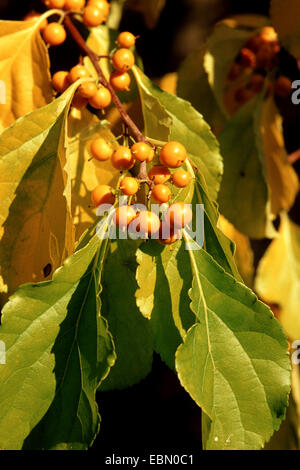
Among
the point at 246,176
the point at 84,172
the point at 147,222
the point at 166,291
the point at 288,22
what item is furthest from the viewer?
the point at 246,176

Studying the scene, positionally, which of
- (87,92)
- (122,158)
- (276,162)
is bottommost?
(276,162)

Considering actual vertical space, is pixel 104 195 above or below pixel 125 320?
above

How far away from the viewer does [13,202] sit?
84cm

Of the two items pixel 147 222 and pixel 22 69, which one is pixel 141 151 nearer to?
pixel 147 222

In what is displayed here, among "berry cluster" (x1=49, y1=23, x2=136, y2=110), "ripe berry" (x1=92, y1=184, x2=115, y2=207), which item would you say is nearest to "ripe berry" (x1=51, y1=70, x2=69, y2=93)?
"berry cluster" (x1=49, y1=23, x2=136, y2=110)

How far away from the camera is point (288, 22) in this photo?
1.07 meters

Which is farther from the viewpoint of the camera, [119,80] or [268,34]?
[268,34]

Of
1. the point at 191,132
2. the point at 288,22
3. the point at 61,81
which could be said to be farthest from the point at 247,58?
the point at 61,81

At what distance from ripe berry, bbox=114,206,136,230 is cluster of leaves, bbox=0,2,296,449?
1.2 inches

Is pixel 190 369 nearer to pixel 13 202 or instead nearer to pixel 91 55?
pixel 13 202

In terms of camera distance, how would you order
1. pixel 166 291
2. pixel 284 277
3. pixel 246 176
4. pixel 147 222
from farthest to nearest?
pixel 284 277 → pixel 246 176 → pixel 166 291 → pixel 147 222

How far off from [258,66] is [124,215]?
75cm

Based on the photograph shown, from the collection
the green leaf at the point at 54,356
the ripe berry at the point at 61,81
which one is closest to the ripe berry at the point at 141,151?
the green leaf at the point at 54,356

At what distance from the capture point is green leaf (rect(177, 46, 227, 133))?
131 centimetres
